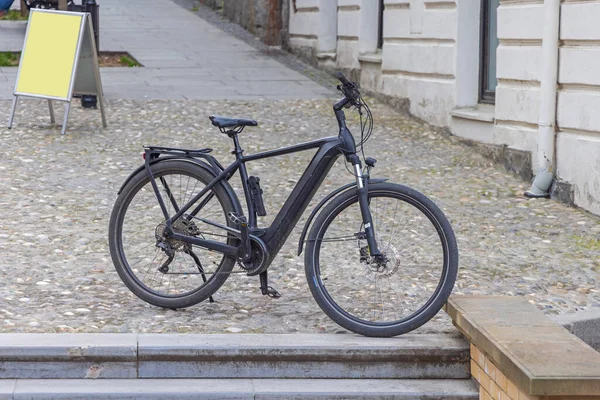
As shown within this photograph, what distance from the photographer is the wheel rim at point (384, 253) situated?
475cm

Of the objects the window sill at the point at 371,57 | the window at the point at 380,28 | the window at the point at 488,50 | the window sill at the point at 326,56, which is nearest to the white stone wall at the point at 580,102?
the window at the point at 488,50

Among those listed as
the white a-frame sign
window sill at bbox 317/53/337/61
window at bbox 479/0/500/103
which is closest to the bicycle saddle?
the white a-frame sign

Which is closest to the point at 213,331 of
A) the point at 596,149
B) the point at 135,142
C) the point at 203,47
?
the point at 596,149

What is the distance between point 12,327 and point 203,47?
12.1 metres

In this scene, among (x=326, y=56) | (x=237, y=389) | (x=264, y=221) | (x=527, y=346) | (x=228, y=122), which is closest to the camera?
(x=527, y=346)

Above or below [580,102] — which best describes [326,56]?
above

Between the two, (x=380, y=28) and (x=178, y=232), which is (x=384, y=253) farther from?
(x=380, y=28)

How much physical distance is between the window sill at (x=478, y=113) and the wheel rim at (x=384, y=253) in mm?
4931

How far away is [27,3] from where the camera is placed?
1822 centimetres

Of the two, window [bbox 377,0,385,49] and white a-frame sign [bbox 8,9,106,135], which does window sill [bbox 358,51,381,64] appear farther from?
white a-frame sign [bbox 8,9,106,135]

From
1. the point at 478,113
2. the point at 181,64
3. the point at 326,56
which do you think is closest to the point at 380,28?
the point at 326,56

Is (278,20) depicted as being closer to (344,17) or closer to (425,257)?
(344,17)

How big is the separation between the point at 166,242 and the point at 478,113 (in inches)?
216

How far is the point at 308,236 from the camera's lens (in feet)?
15.8
